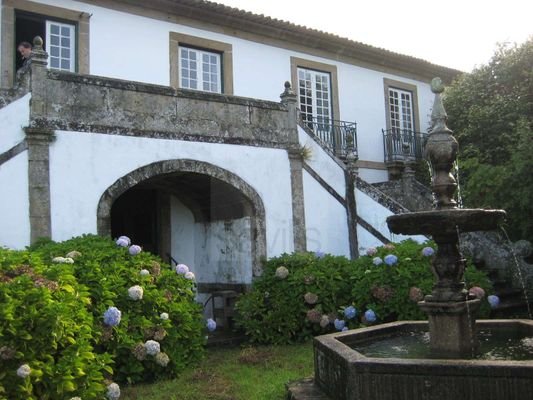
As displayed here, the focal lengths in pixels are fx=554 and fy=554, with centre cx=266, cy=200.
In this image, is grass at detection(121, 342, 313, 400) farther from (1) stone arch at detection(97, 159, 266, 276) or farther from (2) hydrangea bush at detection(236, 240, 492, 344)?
(1) stone arch at detection(97, 159, 266, 276)

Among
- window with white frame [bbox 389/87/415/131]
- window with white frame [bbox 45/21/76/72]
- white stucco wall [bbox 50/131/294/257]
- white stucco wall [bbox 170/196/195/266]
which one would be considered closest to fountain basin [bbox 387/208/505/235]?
white stucco wall [bbox 50/131/294/257]

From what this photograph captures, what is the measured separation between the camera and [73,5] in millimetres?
10016

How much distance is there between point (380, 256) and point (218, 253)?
3248 mm

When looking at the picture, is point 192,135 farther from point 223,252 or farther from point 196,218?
point 196,218

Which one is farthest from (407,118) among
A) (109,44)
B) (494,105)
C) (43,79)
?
(43,79)

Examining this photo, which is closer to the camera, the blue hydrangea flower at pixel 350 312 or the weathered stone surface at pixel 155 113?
the blue hydrangea flower at pixel 350 312

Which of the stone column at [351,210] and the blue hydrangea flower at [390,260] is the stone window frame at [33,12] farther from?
the blue hydrangea flower at [390,260]

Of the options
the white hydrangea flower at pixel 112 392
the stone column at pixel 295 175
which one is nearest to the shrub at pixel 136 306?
the white hydrangea flower at pixel 112 392

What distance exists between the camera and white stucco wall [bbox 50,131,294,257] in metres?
7.10

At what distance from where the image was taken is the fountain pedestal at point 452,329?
4090 millimetres

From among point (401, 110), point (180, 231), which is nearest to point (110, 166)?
point (180, 231)

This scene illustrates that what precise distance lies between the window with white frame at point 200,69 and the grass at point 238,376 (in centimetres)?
612

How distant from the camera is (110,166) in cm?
752

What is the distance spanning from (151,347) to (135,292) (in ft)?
1.80
